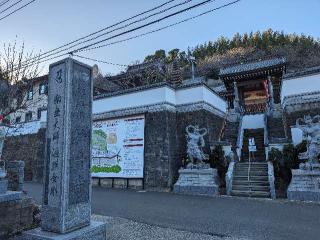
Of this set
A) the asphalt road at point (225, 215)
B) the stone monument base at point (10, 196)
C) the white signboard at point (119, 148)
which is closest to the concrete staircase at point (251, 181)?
the asphalt road at point (225, 215)

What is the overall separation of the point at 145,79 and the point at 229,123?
36.4 feet

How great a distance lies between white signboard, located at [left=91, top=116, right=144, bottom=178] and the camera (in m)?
16.2

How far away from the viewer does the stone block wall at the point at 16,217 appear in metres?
6.10

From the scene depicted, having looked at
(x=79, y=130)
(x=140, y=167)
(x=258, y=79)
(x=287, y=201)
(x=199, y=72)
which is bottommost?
(x=287, y=201)

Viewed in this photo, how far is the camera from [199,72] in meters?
45.2

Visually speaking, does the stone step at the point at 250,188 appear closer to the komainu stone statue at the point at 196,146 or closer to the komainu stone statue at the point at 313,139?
the komainu stone statue at the point at 196,146

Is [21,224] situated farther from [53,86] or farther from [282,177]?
[282,177]

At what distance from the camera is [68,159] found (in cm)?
505

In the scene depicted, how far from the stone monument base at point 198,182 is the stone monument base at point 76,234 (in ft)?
28.0

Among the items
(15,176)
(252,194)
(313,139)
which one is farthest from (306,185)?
(15,176)

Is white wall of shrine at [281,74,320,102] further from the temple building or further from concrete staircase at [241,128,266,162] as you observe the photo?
concrete staircase at [241,128,266,162]

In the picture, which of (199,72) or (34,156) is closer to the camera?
(34,156)

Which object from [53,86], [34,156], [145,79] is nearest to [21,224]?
[53,86]

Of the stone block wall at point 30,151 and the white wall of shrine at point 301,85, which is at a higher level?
the white wall of shrine at point 301,85
